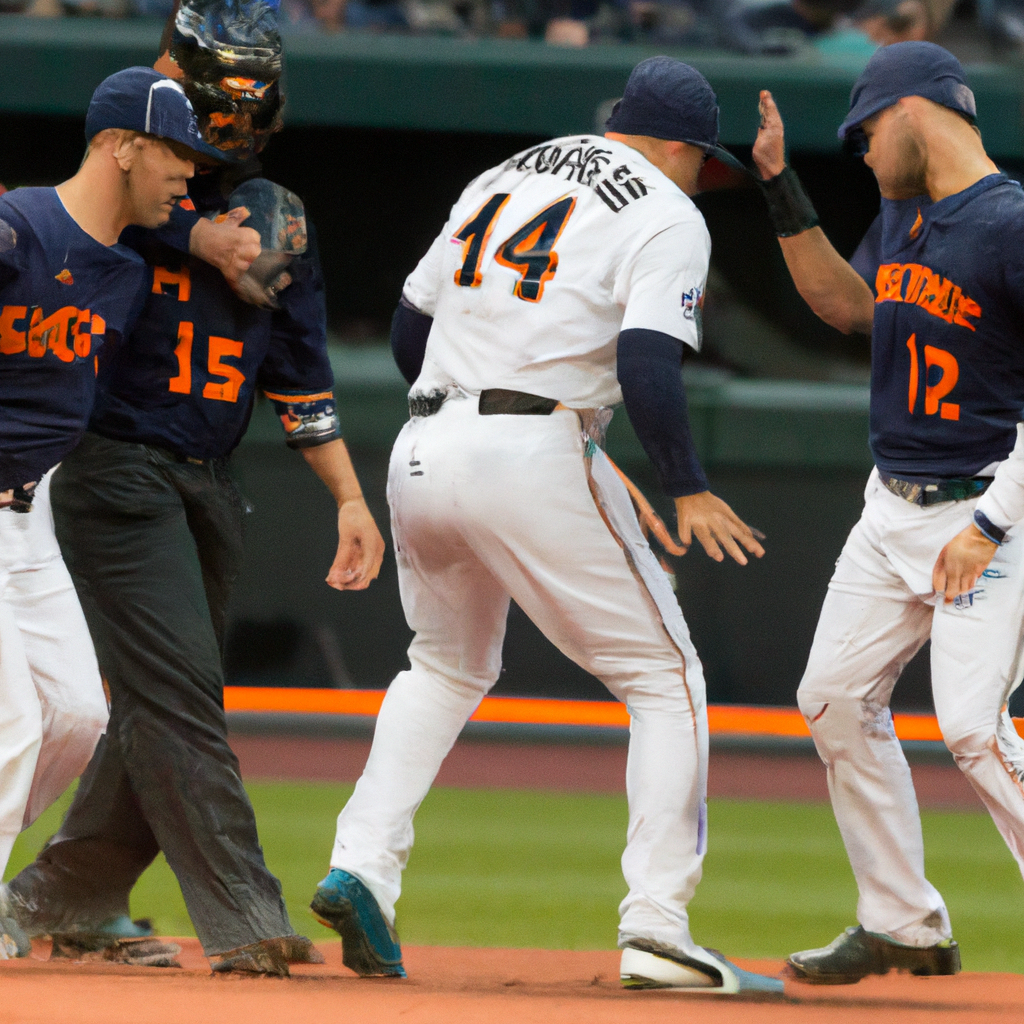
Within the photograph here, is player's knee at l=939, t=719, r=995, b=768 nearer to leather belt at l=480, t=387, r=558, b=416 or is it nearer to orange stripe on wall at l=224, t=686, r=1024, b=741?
leather belt at l=480, t=387, r=558, b=416

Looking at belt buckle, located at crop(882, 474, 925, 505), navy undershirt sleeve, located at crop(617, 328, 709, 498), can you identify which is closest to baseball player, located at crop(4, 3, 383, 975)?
navy undershirt sleeve, located at crop(617, 328, 709, 498)

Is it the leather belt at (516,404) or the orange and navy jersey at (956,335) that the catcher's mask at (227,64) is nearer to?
the leather belt at (516,404)

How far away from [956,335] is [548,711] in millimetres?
5052

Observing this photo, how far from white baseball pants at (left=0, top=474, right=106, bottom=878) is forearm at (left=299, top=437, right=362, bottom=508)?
0.73 metres

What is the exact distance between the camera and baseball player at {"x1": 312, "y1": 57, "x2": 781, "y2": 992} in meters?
3.26

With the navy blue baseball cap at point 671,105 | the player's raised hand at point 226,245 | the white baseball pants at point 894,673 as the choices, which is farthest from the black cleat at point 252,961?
the navy blue baseball cap at point 671,105

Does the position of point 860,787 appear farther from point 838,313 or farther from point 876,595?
point 838,313

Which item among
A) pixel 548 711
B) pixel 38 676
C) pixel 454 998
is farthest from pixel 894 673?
pixel 548 711

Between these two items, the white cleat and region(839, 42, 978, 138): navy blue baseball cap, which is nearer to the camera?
the white cleat

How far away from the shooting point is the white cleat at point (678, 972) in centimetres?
321

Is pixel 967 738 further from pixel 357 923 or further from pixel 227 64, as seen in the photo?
pixel 227 64

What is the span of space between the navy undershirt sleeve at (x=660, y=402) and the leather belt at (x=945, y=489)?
0.55 metres

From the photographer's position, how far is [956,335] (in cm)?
340

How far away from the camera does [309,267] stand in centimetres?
363
